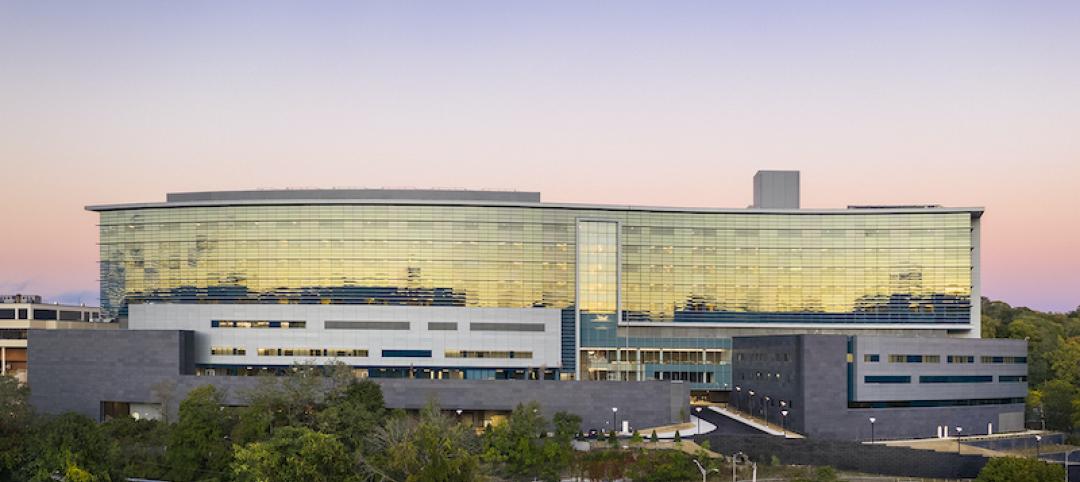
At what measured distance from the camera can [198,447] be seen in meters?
94.7

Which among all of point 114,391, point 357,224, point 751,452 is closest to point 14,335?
point 114,391

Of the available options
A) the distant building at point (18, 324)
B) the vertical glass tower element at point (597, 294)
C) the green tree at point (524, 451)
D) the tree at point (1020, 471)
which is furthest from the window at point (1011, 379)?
the distant building at point (18, 324)

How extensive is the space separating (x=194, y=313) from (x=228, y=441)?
148 feet

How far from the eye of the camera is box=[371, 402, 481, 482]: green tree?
75.2m

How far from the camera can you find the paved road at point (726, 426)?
117562 mm

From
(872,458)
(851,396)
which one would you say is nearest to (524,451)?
(872,458)

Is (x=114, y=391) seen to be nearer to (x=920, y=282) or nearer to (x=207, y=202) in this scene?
(x=207, y=202)

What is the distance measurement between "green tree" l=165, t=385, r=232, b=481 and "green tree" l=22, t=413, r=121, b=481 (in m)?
5.32

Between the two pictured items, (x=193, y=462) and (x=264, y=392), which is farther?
(x=264, y=392)

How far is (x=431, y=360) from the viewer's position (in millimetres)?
136375

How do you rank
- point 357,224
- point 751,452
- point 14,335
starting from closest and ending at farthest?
1. point 751,452
2. point 357,224
3. point 14,335

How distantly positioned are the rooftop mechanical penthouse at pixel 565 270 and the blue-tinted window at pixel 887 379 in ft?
73.5

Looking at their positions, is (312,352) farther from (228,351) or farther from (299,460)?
(299,460)

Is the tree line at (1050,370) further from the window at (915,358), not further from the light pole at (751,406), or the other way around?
the light pole at (751,406)
